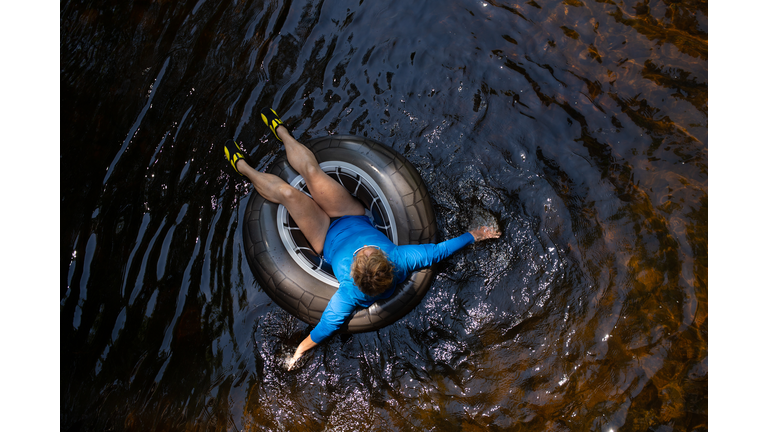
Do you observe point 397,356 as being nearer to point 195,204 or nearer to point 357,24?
point 195,204

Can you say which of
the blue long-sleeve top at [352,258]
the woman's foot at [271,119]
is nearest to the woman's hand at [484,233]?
the blue long-sleeve top at [352,258]

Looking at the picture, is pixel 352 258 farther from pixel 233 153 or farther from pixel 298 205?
pixel 233 153

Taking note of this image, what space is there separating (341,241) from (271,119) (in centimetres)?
165

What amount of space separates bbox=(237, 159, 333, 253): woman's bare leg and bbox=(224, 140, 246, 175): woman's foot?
290mm

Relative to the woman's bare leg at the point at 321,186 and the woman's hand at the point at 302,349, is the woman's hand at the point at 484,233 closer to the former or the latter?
the woman's bare leg at the point at 321,186

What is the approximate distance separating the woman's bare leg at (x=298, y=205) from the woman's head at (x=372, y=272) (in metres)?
0.83

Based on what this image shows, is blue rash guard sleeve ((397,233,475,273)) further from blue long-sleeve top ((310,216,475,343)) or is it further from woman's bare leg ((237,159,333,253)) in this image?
woman's bare leg ((237,159,333,253))

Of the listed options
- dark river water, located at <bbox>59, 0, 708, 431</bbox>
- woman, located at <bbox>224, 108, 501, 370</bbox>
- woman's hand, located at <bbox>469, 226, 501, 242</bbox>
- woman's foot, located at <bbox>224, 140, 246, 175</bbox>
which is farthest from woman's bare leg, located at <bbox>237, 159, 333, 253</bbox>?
woman's hand, located at <bbox>469, 226, 501, 242</bbox>

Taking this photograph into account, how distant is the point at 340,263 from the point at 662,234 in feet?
9.66

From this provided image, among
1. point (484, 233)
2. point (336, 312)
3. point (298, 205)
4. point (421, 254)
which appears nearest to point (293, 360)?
point (336, 312)

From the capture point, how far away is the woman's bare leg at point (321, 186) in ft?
10.6

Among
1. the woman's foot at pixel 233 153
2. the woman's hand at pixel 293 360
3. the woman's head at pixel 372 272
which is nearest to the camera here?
the woman's head at pixel 372 272

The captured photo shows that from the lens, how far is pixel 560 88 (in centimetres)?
380

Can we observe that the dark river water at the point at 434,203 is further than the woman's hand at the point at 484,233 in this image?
No
